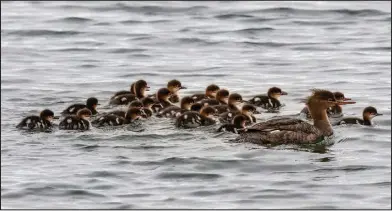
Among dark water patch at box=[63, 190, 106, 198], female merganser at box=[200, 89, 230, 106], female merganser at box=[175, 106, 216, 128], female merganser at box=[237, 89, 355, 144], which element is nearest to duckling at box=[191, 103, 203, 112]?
female merganser at box=[200, 89, 230, 106]

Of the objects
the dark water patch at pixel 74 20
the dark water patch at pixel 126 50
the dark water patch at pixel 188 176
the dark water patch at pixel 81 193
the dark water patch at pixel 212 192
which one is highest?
the dark water patch at pixel 74 20

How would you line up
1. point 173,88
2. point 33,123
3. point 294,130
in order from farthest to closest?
point 173,88, point 33,123, point 294,130

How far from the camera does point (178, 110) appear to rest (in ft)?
39.0

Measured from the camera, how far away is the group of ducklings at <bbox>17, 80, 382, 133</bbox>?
1131 centimetres

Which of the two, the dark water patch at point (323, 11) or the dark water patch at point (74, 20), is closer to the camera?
the dark water patch at point (323, 11)

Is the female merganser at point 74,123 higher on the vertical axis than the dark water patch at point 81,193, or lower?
higher

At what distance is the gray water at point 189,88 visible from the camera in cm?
941

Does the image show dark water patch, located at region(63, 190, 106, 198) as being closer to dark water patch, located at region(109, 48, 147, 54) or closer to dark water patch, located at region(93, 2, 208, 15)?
dark water patch, located at region(109, 48, 147, 54)

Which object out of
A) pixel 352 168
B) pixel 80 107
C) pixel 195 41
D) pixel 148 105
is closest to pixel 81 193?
pixel 352 168

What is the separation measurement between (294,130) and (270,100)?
1681 millimetres

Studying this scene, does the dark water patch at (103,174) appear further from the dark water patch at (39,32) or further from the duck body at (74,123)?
the dark water patch at (39,32)

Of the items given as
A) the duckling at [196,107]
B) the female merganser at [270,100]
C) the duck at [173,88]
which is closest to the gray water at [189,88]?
the female merganser at [270,100]

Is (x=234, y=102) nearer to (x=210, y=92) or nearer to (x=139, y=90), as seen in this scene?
(x=210, y=92)

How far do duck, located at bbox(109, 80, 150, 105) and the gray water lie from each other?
0.77ft
